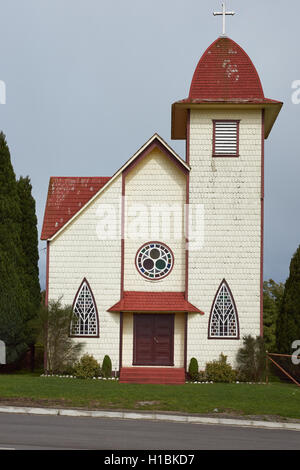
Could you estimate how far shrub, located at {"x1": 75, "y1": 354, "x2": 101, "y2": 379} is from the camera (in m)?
24.3

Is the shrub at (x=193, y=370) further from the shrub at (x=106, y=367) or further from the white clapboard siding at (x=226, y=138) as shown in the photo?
the white clapboard siding at (x=226, y=138)

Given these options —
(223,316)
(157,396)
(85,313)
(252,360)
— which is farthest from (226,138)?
(157,396)

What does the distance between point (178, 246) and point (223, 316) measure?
3.29m

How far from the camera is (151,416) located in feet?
51.5

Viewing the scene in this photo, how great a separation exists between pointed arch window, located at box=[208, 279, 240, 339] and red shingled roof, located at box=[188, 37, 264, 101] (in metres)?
7.58

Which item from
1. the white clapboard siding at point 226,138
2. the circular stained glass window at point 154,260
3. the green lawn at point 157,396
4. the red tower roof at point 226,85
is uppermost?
the red tower roof at point 226,85

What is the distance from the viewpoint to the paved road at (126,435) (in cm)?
1141

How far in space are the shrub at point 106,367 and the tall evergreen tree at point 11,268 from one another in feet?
13.1

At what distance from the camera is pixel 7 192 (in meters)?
27.8

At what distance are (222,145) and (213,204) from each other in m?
2.44

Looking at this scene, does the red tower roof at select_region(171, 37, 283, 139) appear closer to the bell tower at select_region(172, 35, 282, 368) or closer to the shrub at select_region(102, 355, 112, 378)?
the bell tower at select_region(172, 35, 282, 368)

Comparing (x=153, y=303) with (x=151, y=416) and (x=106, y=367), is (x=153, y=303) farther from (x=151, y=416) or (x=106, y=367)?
(x=151, y=416)

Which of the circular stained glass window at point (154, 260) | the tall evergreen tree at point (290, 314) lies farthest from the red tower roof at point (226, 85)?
the tall evergreen tree at point (290, 314)
